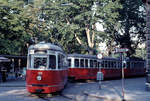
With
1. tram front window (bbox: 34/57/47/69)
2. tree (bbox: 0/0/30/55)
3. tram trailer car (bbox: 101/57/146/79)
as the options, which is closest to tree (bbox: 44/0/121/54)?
tree (bbox: 0/0/30/55)

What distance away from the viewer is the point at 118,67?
119ft

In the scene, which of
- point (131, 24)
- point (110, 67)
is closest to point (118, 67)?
point (110, 67)

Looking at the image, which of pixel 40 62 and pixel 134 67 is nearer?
pixel 40 62

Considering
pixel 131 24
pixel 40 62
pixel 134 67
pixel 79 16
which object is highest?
pixel 79 16

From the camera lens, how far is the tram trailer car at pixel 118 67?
3247 centimetres

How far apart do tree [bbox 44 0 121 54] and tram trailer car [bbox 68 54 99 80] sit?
26.2 feet

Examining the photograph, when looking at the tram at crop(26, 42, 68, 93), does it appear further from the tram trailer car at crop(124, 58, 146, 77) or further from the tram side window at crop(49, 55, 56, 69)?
the tram trailer car at crop(124, 58, 146, 77)

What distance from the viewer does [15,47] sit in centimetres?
3228

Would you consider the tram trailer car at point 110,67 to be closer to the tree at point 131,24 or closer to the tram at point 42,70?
the tree at point 131,24

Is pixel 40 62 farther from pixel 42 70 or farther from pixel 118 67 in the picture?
pixel 118 67

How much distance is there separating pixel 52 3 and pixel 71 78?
44.6 feet

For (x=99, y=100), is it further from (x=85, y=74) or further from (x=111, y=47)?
(x=111, y=47)

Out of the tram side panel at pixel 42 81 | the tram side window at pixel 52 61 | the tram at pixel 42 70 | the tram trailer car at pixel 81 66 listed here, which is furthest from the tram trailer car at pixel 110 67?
the tram side panel at pixel 42 81

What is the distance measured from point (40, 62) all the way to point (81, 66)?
13052 millimetres
